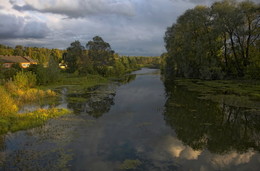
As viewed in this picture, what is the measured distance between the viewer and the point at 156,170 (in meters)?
11.0

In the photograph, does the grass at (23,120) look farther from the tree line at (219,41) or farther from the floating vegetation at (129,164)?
the tree line at (219,41)

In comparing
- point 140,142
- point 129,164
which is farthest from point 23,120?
point 129,164

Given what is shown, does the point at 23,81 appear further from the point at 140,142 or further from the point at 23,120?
the point at 140,142

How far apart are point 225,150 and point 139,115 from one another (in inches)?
402

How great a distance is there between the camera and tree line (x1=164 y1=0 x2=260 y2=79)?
4447cm

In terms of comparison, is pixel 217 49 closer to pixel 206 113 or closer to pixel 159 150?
pixel 206 113

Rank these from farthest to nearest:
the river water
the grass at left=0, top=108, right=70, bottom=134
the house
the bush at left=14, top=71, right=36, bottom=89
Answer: the house < the bush at left=14, top=71, right=36, bottom=89 < the grass at left=0, top=108, right=70, bottom=134 < the river water

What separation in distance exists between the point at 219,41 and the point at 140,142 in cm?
4255

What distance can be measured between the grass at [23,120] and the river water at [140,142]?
830mm

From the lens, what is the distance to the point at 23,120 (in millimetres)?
18422

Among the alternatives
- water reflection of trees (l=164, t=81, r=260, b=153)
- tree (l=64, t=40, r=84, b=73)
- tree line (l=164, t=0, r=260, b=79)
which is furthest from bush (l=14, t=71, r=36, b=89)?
tree line (l=164, t=0, r=260, b=79)

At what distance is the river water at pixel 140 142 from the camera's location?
11727 millimetres

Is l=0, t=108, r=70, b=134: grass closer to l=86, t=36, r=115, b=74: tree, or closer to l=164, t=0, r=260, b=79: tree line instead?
l=164, t=0, r=260, b=79: tree line

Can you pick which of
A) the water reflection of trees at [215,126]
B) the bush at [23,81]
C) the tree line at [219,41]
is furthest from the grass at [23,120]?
the tree line at [219,41]
